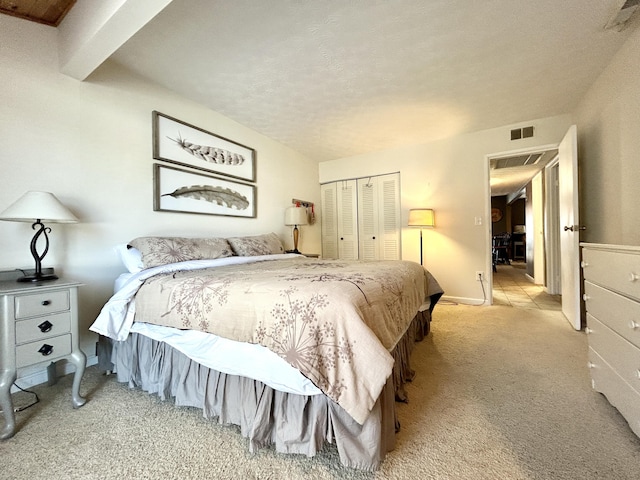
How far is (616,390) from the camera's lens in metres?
1.22

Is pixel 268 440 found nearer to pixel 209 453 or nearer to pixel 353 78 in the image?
pixel 209 453

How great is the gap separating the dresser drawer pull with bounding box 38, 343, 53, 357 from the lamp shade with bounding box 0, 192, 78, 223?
27.5 inches

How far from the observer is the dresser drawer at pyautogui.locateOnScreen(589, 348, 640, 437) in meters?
1.08

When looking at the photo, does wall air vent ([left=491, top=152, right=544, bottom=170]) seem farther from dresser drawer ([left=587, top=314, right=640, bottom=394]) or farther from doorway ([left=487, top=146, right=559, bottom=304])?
dresser drawer ([left=587, top=314, right=640, bottom=394])

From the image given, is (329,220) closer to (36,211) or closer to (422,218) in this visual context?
(422,218)

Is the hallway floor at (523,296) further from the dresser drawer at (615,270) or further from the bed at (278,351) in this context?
the bed at (278,351)

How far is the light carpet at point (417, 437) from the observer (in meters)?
1.01

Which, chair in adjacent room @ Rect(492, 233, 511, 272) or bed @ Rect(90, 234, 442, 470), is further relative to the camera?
chair in adjacent room @ Rect(492, 233, 511, 272)

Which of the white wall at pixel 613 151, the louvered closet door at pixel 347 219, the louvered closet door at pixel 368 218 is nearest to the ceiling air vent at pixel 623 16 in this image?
the white wall at pixel 613 151

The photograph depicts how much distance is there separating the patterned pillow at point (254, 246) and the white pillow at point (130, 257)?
33.4 inches

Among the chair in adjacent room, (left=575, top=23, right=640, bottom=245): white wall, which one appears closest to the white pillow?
(left=575, top=23, right=640, bottom=245): white wall

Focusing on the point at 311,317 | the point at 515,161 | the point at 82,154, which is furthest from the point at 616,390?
the point at 515,161

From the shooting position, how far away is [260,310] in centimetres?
113

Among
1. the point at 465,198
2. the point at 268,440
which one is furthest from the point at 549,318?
the point at 268,440
